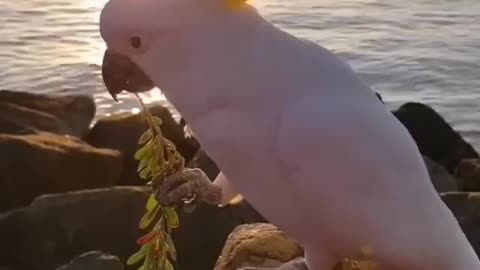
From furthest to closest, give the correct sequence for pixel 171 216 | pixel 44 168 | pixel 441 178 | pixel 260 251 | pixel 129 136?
pixel 129 136 → pixel 441 178 → pixel 44 168 → pixel 260 251 → pixel 171 216

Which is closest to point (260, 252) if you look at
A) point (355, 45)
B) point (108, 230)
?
point (108, 230)

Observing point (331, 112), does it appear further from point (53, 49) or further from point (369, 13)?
point (369, 13)

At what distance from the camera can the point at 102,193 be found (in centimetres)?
271

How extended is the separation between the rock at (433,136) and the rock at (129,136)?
85cm

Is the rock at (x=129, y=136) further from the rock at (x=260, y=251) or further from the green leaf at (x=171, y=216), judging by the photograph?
the green leaf at (x=171, y=216)

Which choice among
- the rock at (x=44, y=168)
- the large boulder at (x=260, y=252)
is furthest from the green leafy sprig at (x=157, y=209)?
the rock at (x=44, y=168)

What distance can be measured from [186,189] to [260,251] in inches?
28.9

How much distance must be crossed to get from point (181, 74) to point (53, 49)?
393cm

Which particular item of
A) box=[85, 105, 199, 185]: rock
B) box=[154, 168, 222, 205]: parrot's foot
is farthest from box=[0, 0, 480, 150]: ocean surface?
box=[154, 168, 222, 205]: parrot's foot

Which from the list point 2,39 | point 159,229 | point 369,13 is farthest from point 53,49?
point 159,229

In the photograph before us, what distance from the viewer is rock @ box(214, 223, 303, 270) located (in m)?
1.71

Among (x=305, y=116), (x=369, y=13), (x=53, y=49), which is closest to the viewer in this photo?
(x=305, y=116)

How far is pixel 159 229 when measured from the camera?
101 centimetres

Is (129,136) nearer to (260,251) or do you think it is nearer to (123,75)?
(260,251)
